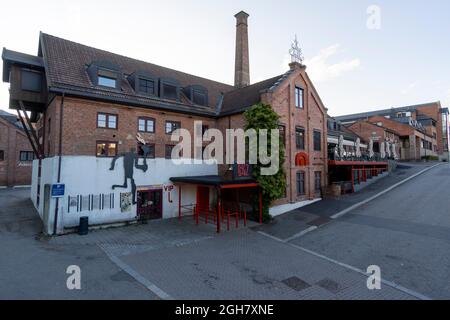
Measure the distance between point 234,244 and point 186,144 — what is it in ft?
29.3

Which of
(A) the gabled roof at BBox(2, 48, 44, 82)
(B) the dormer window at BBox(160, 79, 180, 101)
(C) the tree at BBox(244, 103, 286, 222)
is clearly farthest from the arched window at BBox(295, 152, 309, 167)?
(A) the gabled roof at BBox(2, 48, 44, 82)

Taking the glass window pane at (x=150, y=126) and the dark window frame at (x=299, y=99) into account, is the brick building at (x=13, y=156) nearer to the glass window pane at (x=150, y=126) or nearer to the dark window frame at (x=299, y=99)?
the glass window pane at (x=150, y=126)

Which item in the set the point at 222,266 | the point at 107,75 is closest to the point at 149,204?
the point at 222,266

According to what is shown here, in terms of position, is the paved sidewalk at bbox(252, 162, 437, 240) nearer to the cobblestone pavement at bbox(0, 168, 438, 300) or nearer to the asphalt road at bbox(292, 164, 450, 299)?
the asphalt road at bbox(292, 164, 450, 299)

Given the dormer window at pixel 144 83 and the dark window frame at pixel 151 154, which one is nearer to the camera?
the dark window frame at pixel 151 154

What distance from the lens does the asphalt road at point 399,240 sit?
27.1ft

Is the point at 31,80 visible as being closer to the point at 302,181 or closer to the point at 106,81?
the point at 106,81

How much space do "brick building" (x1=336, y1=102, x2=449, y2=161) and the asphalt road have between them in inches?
1076

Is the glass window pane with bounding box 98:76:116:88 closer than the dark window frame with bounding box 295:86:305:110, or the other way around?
the glass window pane with bounding box 98:76:116:88

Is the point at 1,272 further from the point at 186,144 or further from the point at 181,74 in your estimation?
the point at 181,74

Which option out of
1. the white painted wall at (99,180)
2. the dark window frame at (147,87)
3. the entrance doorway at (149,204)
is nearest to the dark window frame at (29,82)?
the white painted wall at (99,180)

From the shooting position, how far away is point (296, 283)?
7.83m

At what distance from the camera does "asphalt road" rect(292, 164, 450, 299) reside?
825cm

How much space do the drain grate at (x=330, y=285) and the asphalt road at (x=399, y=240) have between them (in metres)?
1.86
